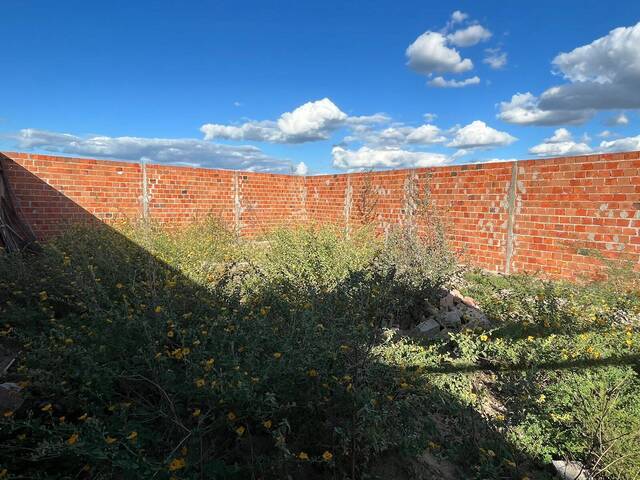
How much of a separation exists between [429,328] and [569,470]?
6.14 ft

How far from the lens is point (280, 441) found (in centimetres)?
141

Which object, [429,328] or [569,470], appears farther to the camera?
[429,328]

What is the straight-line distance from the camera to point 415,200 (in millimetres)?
8148

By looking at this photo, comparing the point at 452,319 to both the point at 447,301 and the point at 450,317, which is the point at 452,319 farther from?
the point at 447,301

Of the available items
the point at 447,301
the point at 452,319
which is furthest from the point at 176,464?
the point at 447,301

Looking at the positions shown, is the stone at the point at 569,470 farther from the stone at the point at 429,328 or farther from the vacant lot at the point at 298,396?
the stone at the point at 429,328

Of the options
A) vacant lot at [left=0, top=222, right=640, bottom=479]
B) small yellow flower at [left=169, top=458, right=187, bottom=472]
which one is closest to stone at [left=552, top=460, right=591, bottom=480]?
vacant lot at [left=0, top=222, right=640, bottom=479]

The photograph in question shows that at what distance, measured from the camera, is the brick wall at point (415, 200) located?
17.9 ft

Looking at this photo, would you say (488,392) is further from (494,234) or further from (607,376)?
(494,234)

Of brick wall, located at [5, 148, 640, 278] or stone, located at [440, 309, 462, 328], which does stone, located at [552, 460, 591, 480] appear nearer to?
stone, located at [440, 309, 462, 328]

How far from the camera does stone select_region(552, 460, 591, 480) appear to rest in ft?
6.25

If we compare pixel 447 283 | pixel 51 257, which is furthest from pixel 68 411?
pixel 447 283

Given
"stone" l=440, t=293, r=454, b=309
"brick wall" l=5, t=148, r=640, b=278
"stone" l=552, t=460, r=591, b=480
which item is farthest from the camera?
"brick wall" l=5, t=148, r=640, b=278

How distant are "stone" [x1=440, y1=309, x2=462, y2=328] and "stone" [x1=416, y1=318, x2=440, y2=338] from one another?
129 millimetres
